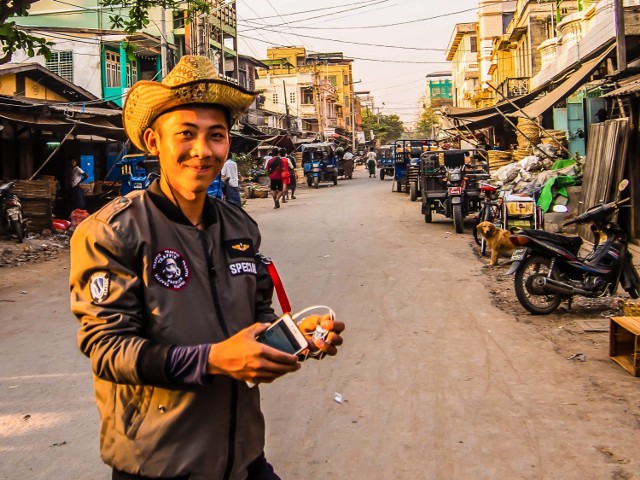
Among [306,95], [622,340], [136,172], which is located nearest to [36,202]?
[136,172]

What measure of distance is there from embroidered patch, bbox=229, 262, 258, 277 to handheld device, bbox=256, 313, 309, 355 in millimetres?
293

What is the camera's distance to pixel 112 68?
29438mm

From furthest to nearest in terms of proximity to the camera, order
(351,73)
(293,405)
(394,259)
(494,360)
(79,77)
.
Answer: (351,73), (79,77), (394,259), (494,360), (293,405)

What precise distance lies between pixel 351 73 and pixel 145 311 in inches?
3939

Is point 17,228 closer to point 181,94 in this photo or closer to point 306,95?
point 181,94

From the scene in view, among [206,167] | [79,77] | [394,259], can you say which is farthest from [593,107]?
[79,77]

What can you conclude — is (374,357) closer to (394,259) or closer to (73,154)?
(394,259)

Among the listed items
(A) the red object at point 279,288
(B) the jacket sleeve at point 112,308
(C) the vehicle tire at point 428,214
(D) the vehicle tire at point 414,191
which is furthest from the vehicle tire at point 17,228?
(D) the vehicle tire at point 414,191

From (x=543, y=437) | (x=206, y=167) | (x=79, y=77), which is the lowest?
(x=543, y=437)

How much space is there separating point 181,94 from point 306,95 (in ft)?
223

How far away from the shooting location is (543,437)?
4.18 metres

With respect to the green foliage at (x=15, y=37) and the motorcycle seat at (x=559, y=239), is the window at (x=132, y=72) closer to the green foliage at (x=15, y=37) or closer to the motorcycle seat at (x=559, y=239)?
the green foliage at (x=15, y=37)

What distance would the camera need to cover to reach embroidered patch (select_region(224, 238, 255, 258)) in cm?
194

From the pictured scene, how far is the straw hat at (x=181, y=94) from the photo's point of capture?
74.2 inches
